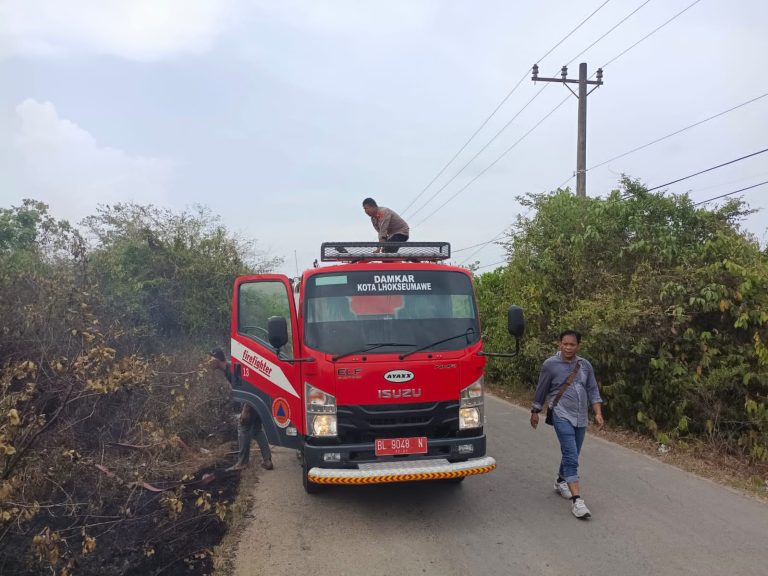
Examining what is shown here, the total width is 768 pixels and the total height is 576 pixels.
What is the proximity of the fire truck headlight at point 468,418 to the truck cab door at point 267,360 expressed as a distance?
151cm

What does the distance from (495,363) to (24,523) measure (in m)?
11.9

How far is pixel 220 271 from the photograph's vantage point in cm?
1389

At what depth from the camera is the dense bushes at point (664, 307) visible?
739cm

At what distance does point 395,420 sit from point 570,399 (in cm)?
→ 171

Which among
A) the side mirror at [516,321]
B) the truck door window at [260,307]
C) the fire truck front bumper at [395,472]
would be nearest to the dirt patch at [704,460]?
the side mirror at [516,321]

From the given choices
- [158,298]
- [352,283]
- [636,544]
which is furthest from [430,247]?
[158,298]

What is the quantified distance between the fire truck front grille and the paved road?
0.81 metres

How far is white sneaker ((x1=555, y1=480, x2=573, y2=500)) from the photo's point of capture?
19.8 ft

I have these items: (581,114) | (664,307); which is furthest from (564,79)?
(664,307)

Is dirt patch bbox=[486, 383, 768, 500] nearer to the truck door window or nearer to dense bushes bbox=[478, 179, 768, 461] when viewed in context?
dense bushes bbox=[478, 179, 768, 461]

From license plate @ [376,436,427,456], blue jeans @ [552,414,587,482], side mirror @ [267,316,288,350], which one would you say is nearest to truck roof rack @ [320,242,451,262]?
side mirror @ [267,316,288,350]

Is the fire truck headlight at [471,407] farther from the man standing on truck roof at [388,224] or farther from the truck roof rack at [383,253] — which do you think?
the man standing on truck roof at [388,224]

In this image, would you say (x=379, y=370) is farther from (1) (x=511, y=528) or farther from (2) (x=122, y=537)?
(2) (x=122, y=537)

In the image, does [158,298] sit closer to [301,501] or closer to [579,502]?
[301,501]
